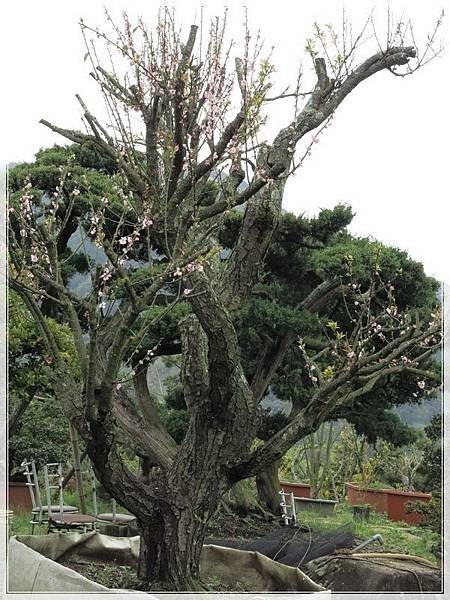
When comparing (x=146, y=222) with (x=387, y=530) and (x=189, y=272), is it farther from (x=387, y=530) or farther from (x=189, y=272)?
(x=387, y=530)

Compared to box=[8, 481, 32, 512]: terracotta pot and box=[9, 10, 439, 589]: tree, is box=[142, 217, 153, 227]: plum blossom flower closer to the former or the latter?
box=[9, 10, 439, 589]: tree

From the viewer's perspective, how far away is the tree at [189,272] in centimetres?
298

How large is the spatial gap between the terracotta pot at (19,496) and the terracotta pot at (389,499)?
4.19 m

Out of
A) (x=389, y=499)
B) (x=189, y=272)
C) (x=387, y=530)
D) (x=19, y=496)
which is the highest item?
(x=189, y=272)

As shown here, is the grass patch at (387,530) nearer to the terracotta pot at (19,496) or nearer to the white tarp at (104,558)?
the white tarp at (104,558)

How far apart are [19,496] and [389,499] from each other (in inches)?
182

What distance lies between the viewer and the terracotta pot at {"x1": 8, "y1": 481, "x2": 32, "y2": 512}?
766cm

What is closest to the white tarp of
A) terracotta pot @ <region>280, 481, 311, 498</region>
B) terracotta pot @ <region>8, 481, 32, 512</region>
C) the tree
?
the tree

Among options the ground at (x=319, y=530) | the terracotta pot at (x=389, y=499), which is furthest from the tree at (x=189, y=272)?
the terracotta pot at (x=389, y=499)

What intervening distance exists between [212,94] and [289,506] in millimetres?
6152

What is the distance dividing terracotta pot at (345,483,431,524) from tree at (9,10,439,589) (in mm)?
5727

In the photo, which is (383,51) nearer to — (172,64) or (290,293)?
(172,64)

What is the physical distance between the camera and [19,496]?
25.6ft

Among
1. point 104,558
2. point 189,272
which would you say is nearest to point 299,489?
point 104,558
